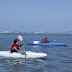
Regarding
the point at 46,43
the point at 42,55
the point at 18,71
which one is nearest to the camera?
the point at 18,71

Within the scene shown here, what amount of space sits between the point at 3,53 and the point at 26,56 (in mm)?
2673

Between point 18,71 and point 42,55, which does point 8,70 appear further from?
point 42,55

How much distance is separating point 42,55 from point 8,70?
15.8ft

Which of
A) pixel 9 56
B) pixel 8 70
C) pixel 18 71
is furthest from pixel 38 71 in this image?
pixel 9 56

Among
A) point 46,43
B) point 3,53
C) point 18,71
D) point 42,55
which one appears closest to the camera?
point 18,71

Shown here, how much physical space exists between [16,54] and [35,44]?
1728cm

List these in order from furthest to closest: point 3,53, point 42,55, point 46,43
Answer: point 46,43
point 3,53
point 42,55

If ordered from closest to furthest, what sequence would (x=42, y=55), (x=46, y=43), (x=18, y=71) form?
(x=18, y=71) → (x=42, y=55) → (x=46, y=43)

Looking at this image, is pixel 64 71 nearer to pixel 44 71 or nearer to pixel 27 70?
pixel 44 71

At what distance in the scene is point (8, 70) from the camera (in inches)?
437

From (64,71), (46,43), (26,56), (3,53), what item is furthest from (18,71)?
(46,43)

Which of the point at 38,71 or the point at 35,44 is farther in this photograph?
the point at 35,44

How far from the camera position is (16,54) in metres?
15.3

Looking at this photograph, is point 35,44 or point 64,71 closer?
point 64,71
